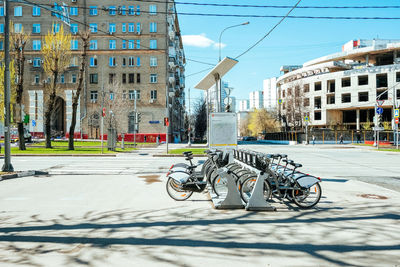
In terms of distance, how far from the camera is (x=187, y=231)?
227 inches

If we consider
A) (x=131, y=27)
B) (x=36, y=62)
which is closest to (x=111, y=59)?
(x=131, y=27)

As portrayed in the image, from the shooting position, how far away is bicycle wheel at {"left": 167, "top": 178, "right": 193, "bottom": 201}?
8512 millimetres

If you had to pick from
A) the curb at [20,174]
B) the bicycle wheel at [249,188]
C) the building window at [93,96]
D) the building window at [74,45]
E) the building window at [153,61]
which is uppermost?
the building window at [74,45]

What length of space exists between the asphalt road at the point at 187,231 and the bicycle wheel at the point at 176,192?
20 centimetres

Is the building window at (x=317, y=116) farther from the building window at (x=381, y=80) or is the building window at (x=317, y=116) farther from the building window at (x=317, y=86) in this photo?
the building window at (x=381, y=80)

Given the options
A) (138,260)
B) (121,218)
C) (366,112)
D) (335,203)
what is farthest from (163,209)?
(366,112)

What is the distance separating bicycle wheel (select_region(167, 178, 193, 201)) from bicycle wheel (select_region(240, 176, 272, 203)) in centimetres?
137

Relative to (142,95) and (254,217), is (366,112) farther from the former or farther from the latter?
(254,217)

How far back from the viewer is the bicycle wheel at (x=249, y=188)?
766 centimetres

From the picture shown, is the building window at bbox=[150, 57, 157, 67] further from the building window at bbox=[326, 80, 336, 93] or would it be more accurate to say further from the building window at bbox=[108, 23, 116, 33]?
the building window at bbox=[326, 80, 336, 93]

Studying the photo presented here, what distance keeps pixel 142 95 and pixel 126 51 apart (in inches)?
295

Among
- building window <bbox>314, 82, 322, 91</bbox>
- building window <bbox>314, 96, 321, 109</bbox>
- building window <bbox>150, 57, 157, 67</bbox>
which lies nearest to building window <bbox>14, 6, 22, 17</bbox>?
building window <bbox>150, 57, 157, 67</bbox>

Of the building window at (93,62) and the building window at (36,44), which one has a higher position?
the building window at (36,44)

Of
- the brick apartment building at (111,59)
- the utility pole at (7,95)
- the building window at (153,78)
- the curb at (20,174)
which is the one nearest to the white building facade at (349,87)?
the building window at (153,78)
